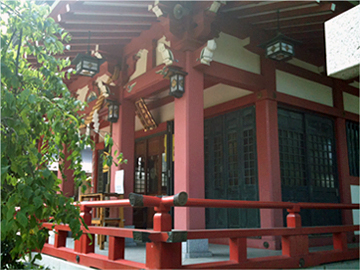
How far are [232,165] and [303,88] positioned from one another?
81.3 inches

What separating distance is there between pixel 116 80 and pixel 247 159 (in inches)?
125

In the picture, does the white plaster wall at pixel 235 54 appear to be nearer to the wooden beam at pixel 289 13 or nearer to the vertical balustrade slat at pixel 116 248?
the wooden beam at pixel 289 13

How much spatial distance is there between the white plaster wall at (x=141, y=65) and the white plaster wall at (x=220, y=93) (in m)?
1.47

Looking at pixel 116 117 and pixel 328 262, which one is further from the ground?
pixel 116 117

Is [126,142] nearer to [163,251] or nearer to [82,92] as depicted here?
[82,92]

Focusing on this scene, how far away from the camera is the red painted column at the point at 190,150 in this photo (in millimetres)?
5152

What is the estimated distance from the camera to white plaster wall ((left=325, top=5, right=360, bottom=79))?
1284mm

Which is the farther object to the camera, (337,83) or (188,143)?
(337,83)

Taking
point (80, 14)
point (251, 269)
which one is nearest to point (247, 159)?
point (251, 269)

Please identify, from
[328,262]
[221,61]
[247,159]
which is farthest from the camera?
[247,159]

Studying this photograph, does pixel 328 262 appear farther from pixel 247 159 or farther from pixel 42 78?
pixel 42 78

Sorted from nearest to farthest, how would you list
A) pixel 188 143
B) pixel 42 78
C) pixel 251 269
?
pixel 42 78 < pixel 251 269 < pixel 188 143

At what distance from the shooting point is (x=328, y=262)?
4.64m

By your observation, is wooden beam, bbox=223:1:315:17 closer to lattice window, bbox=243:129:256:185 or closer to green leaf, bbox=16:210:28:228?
lattice window, bbox=243:129:256:185
